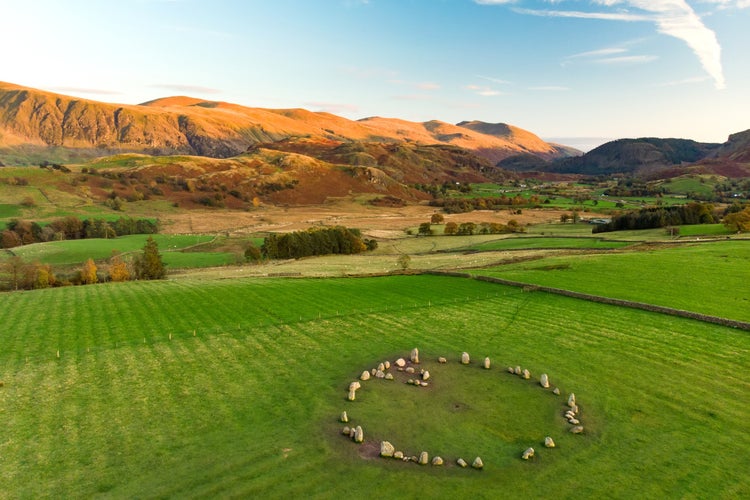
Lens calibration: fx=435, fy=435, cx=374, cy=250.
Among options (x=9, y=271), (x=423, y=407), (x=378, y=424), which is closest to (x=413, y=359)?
(x=423, y=407)

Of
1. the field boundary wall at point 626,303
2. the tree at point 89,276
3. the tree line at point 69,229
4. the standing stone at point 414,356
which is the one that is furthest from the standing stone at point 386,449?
the tree line at point 69,229

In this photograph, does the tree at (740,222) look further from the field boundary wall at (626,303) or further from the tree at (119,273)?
the tree at (119,273)

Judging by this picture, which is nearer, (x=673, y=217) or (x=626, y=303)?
(x=626, y=303)

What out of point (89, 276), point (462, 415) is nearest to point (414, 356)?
point (462, 415)

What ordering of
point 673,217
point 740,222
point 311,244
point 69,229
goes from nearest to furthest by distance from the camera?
point 740,222
point 673,217
point 311,244
point 69,229

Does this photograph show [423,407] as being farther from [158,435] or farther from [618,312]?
[618,312]

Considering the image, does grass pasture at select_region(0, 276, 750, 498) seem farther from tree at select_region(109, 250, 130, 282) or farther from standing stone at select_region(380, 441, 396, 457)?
tree at select_region(109, 250, 130, 282)

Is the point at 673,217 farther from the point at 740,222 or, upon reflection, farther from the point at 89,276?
the point at 89,276
